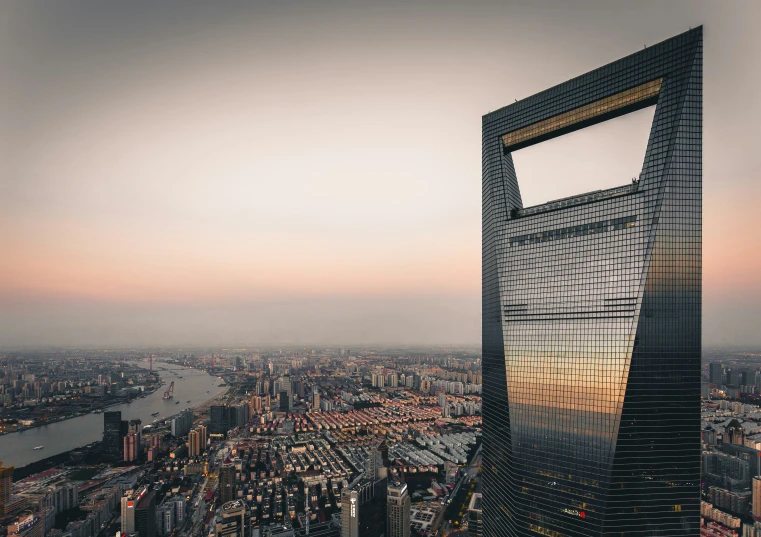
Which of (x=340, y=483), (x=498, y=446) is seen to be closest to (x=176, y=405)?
(x=340, y=483)

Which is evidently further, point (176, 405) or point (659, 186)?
point (176, 405)

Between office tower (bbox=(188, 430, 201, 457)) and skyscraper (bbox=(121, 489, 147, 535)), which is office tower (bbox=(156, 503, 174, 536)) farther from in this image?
office tower (bbox=(188, 430, 201, 457))

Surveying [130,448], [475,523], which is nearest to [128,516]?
[130,448]

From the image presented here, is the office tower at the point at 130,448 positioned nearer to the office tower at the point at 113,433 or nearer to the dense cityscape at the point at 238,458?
the dense cityscape at the point at 238,458

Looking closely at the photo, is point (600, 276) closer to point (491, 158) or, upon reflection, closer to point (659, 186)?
point (659, 186)

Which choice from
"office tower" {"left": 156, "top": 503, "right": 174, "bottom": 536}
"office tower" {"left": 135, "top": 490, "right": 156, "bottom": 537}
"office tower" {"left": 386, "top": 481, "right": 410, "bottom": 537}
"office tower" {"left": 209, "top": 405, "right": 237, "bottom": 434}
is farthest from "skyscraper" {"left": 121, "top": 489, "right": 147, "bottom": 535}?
"office tower" {"left": 209, "top": 405, "right": 237, "bottom": 434}

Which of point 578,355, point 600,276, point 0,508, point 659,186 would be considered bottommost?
point 0,508

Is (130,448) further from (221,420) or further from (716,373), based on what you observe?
(716,373)
